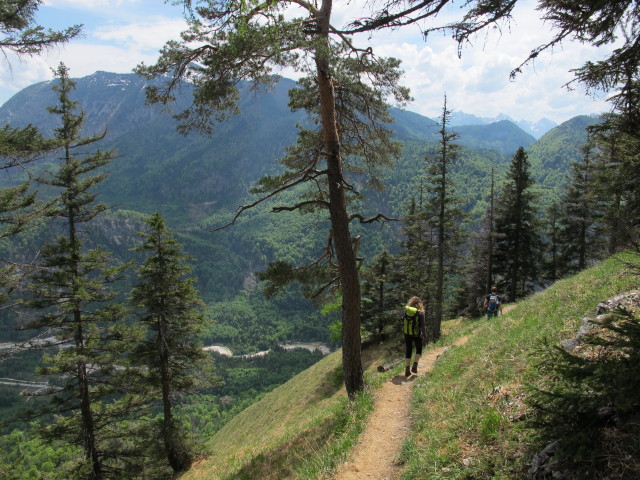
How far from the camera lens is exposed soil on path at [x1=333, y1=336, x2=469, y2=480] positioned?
5.55 m

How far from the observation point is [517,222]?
28219 mm

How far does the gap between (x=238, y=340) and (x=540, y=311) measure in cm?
15726

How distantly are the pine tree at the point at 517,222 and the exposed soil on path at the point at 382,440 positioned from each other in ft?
74.6

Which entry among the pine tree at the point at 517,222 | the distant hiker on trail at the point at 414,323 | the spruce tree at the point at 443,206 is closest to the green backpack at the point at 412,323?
the distant hiker on trail at the point at 414,323

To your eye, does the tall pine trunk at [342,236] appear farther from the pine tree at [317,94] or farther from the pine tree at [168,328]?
the pine tree at [168,328]

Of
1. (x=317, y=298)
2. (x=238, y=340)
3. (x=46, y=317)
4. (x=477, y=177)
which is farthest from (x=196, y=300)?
(x=477, y=177)

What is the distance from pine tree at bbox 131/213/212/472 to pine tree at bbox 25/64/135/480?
46.0 inches

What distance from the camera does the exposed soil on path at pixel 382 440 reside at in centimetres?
555

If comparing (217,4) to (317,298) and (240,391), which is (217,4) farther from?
(240,391)

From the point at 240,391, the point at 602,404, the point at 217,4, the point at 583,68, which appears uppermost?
the point at 217,4

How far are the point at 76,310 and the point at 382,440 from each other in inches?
497

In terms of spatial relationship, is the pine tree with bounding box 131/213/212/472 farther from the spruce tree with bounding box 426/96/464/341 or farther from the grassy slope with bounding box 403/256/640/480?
the spruce tree with bounding box 426/96/464/341

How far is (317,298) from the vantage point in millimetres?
9172

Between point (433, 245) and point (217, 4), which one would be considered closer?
point (217, 4)
